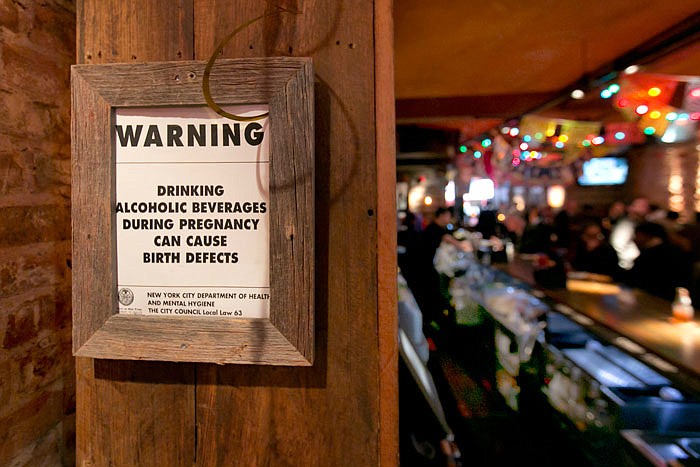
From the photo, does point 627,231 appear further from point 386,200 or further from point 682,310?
point 386,200

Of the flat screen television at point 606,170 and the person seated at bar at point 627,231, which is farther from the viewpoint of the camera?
the flat screen television at point 606,170

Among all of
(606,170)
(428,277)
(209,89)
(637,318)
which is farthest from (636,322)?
(606,170)

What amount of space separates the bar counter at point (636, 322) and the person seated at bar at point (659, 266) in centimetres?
27

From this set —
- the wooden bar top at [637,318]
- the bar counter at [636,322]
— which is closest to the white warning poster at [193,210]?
the bar counter at [636,322]

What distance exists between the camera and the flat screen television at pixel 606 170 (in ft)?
29.5

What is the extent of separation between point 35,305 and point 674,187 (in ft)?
30.2

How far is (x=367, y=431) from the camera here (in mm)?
920

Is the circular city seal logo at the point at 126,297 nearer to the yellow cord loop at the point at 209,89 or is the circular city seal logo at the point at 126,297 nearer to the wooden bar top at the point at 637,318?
the yellow cord loop at the point at 209,89

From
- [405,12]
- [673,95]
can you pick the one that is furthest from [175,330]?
[673,95]

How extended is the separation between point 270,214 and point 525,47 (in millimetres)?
3085

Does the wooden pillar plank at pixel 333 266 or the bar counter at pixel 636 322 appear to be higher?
the wooden pillar plank at pixel 333 266

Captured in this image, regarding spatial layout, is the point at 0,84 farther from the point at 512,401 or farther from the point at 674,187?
the point at 674,187

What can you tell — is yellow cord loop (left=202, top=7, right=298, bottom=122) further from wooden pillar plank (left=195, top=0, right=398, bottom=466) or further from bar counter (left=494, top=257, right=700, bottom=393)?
bar counter (left=494, top=257, right=700, bottom=393)

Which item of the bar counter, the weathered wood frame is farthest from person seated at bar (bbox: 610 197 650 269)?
the weathered wood frame
